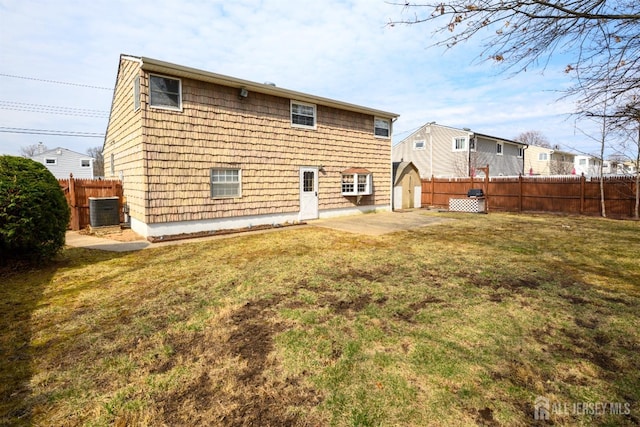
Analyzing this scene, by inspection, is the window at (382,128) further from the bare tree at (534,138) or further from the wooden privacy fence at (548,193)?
the bare tree at (534,138)

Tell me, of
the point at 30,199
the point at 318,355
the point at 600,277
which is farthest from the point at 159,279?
the point at 600,277

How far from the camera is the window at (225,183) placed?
9984mm

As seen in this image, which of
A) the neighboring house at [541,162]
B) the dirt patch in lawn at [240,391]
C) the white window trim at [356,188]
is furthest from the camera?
the neighboring house at [541,162]

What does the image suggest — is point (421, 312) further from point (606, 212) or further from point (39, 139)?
point (39, 139)

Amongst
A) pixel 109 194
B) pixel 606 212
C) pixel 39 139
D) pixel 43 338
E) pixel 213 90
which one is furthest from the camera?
pixel 39 139

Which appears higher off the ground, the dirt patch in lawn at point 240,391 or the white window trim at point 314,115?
the white window trim at point 314,115

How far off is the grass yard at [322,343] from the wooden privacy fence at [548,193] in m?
10.3

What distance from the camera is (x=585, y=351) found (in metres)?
2.91

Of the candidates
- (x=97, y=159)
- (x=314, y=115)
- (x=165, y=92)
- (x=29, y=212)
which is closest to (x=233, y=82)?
(x=165, y=92)

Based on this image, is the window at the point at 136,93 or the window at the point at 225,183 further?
the window at the point at 225,183

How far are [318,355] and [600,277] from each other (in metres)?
5.33

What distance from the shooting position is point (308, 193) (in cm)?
1249

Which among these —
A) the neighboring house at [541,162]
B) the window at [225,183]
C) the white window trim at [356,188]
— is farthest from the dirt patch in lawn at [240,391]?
the neighboring house at [541,162]

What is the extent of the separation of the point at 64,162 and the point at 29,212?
3778 cm
